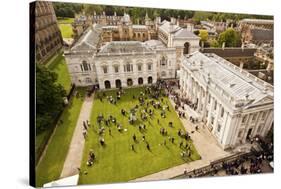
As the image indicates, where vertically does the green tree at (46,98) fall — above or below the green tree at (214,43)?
below

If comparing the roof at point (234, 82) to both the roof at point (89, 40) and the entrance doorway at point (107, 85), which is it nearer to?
the entrance doorway at point (107, 85)

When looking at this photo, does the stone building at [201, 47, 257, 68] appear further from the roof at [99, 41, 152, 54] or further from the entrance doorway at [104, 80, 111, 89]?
the entrance doorway at [104, 80, 111, 89]

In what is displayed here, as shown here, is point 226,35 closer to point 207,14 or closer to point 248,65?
point 248,65

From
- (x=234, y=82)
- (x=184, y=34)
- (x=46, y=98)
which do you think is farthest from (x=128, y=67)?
(x=234, y=82)

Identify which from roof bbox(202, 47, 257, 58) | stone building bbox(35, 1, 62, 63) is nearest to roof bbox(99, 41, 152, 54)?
stone building bbox(35, 1, 62, 63)

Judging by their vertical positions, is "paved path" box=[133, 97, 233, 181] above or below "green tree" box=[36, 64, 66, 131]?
below

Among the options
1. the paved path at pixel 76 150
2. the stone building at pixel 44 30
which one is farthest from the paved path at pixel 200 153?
the stone building at pixel 44 30

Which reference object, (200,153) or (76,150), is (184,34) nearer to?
(200,153)
